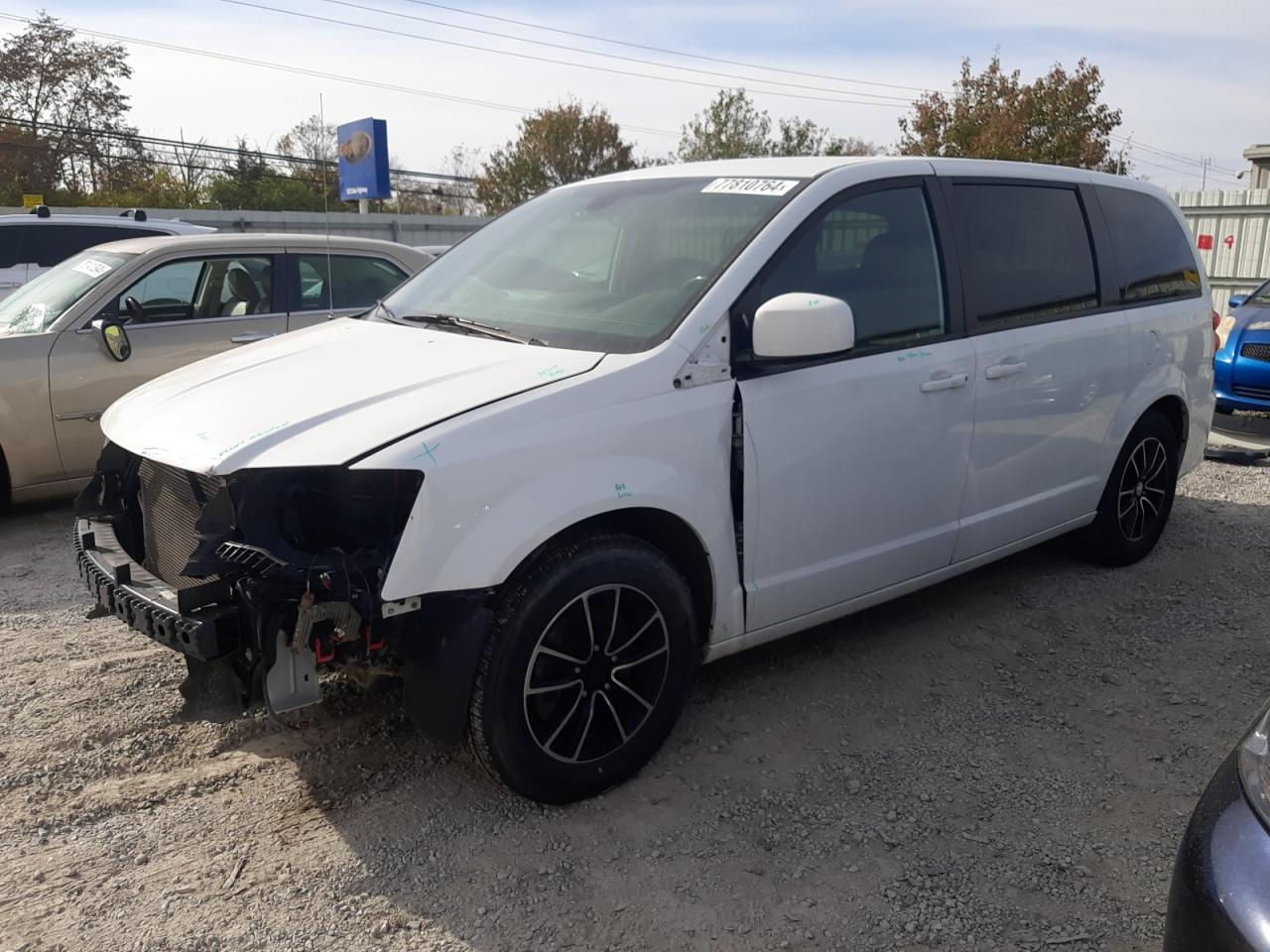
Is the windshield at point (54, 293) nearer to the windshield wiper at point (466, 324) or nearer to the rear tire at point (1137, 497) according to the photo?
the windshield wiper at point (466, 324)

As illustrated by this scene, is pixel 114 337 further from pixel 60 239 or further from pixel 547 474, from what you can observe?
pixel 547 474

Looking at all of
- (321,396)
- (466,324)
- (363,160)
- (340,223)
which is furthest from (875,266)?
(340,223)

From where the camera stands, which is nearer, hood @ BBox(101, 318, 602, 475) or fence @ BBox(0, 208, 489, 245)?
hood @ BBox(101, 318, 602, 475)

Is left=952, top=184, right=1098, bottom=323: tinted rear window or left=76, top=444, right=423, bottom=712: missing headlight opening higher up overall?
left=952, top=184, right=1098, bottom=323: tinted rear window

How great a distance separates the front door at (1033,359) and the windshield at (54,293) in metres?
4.89

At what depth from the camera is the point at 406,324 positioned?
3859 millimetres

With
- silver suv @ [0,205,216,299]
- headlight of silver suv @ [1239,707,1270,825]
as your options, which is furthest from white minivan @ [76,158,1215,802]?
silver suv @ [0,205,216,299]

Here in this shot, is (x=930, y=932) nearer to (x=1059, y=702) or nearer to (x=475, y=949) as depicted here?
(x=475, y=949)

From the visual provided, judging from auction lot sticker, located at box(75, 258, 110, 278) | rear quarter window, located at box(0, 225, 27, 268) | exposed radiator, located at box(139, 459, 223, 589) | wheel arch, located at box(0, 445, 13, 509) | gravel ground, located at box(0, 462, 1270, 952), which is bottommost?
gravel ground, located at box(0, 462, 1270, 952)

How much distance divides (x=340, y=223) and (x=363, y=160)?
6978 mm

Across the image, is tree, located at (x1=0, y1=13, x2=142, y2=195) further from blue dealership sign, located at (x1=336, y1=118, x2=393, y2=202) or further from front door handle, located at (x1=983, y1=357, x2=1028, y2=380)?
front door handle, located at (x1=983, y1=357, x2=1028, y2=380)

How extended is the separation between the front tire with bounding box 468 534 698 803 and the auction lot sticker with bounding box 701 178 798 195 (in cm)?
138

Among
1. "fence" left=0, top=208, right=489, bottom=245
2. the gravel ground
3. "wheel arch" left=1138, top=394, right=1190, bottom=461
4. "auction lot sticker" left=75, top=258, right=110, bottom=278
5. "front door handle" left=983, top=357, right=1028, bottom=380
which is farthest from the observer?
"fence" left=0, top=208, right=489, bottom=245

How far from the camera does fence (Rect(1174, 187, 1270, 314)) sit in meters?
16.1
